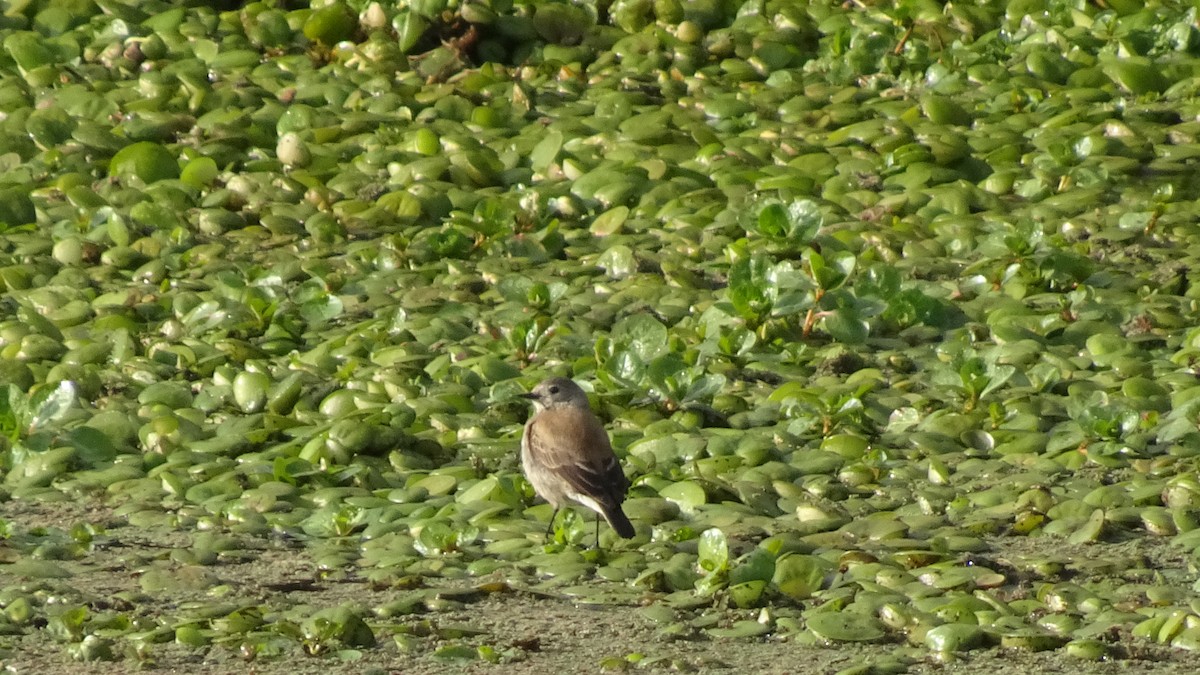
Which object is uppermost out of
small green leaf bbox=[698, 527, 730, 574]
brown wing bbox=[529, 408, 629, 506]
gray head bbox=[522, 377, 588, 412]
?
small green leaf bbox=[698, 527, 730, 574]

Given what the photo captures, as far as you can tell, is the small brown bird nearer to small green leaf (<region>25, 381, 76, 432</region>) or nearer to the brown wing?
the brown wing

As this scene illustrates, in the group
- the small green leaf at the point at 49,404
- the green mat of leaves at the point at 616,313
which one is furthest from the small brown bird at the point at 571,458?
the small green leaf at the point at 49,404

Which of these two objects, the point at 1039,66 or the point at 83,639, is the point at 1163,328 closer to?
the point at 1039,66

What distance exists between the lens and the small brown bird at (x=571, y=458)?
19.7ft

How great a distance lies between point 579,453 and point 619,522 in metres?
0.29

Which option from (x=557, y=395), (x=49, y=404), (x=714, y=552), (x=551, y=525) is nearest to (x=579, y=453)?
(x=551, y=525)

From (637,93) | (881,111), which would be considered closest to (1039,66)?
(881,111)

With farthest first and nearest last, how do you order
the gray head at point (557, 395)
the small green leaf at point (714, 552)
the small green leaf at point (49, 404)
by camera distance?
the small green leaf at point (49, 404), the gray head at point (557, 395), the small green leaf at point (714, 552)

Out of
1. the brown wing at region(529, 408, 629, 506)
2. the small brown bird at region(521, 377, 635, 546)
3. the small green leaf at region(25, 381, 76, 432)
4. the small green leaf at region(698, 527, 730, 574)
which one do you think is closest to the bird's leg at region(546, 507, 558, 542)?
the small brown bird at region(521, 377, 635, 546)

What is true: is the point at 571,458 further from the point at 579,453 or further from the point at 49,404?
the point at 49,404

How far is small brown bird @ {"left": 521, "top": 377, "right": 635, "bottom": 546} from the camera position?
6.00m

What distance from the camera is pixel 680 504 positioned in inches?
247

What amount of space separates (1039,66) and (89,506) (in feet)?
19.2

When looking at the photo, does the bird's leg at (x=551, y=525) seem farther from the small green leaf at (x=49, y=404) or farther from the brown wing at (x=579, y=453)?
the small green leaf at (x=49, y=404)
